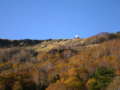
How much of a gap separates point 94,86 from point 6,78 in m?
40.6

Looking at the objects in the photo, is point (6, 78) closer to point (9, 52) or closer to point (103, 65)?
point (103, 65)

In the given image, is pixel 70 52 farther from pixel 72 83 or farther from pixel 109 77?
pixel 109 77

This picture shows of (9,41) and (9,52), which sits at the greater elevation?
(9,41)

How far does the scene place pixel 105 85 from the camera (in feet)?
115

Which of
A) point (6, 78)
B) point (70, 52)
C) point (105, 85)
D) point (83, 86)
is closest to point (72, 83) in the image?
point (83, 86)

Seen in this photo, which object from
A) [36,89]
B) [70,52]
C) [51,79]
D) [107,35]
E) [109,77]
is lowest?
[36,89]

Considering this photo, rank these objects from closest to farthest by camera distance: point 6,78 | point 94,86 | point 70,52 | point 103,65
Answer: point 94,86 → point 6,78 → point 103,65 → point 70,52

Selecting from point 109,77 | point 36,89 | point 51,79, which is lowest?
point 36,89

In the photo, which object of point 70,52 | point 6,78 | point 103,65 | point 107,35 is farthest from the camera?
point 107,35

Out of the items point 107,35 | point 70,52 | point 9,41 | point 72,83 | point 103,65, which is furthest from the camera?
point 9,41

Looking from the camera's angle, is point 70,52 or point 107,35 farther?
point 107,35

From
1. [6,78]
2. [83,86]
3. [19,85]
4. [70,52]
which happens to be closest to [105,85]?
[83,86]

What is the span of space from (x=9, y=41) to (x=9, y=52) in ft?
210

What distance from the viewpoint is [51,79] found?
6106cm
